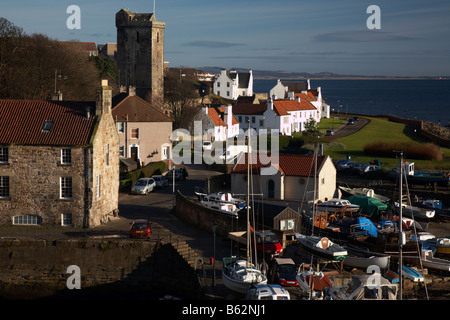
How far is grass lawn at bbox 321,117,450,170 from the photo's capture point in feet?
224

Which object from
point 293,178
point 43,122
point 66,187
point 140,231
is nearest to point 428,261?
point 293,178

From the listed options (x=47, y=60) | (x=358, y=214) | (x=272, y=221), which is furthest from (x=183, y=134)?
(x=272, y=221)

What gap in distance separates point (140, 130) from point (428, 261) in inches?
1407

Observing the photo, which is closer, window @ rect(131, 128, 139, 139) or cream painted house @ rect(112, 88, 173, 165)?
cream painted house @ rect(112, 88, 173, 165)

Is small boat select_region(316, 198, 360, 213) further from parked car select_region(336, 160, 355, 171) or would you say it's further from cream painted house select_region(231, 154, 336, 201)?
parked car select_region(336, 160, 355, 171)

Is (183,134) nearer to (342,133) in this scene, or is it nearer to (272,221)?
(342,133)

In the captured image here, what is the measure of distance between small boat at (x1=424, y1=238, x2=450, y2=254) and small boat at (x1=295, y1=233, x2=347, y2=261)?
297 inches

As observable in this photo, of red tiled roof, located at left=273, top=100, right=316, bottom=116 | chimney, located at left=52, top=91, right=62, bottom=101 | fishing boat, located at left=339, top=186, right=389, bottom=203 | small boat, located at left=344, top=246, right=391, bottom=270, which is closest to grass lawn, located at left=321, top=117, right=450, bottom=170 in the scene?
red tiled roof, located at left=273, top=100, right=316, bottom=116

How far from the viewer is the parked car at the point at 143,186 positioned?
50.5 metres

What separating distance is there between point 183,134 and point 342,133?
3066cm

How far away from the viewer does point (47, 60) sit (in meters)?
68.3

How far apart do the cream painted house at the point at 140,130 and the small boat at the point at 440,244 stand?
31.8 meters

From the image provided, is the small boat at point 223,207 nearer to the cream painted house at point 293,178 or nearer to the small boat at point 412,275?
the cream painted house at point 293,178

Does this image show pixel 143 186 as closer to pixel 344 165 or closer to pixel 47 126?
pixel 47 126
